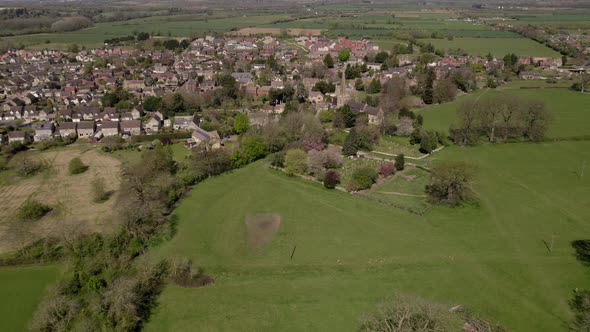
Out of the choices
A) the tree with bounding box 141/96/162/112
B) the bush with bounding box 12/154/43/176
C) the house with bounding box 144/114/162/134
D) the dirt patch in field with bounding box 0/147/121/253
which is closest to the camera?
the dirt patch in field with bounding box 0/147/121/253

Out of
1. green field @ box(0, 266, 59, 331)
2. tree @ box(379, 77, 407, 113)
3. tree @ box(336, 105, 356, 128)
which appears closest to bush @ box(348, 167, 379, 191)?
tree @ box(336, 105, 356, 128)

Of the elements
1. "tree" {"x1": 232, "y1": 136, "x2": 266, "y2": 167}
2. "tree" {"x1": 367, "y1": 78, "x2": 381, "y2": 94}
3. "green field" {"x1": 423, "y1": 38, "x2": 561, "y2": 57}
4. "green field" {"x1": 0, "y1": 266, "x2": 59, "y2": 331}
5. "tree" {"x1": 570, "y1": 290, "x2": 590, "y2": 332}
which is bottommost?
"green field" {"x1": 0, "y1": 266, "x2": 59, "y2": 331}

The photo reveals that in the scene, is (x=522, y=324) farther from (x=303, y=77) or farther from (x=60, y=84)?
(x=60, y=84)

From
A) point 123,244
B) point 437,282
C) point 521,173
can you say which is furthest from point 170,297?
point 521,173

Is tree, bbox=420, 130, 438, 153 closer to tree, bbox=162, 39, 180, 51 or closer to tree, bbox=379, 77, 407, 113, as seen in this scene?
tree, bbox=379, 77, 407, 113

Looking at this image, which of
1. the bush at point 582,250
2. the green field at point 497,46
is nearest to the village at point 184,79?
the green field at point 497,46

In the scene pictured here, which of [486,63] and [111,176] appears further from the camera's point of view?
[486,63]
